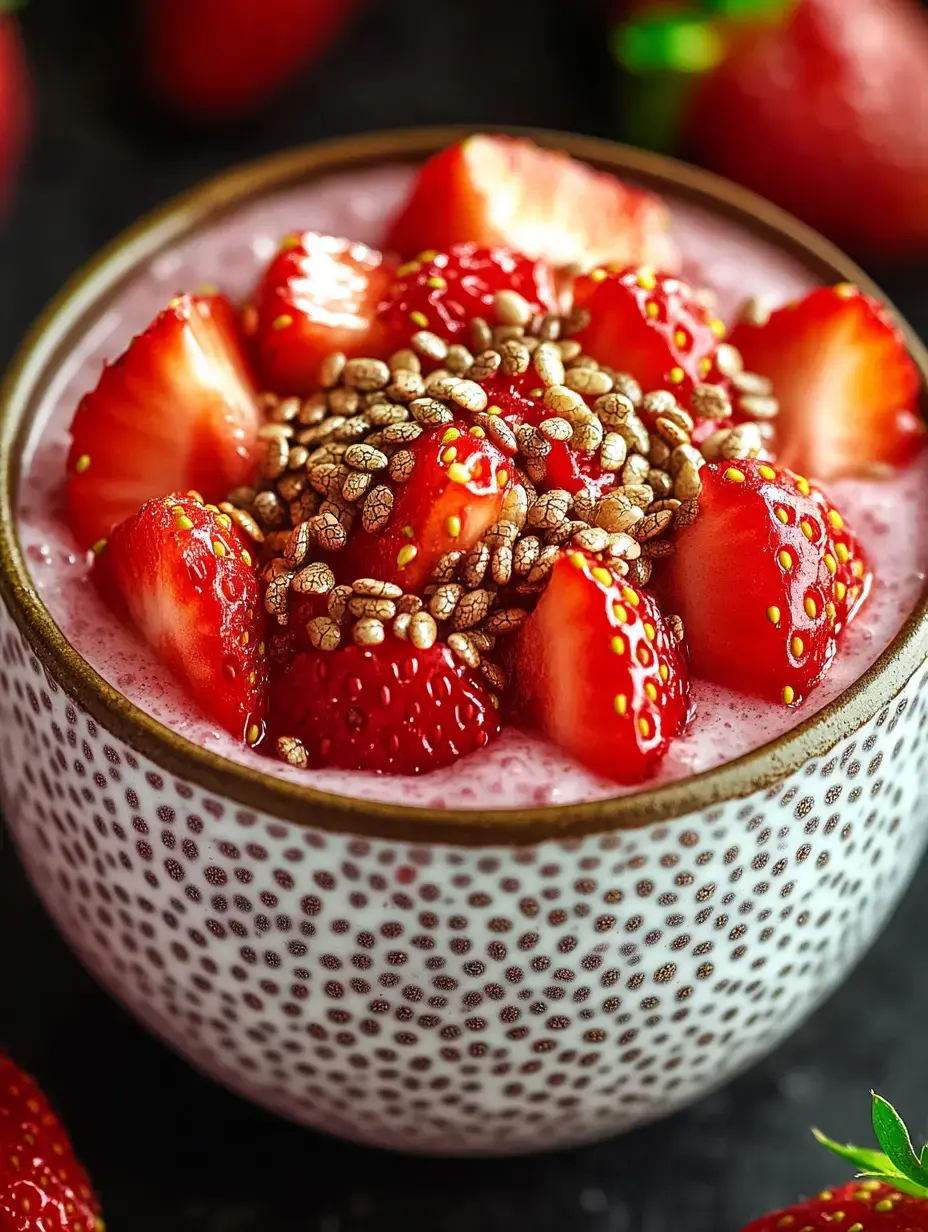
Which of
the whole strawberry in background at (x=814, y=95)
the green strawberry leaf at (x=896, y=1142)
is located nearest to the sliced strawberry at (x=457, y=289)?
the green strawberry leaf at (x=896, y=1142)

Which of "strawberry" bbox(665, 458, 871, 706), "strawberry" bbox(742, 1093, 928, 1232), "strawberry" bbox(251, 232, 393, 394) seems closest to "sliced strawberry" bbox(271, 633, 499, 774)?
"strawberry" bbox(665, 458, 871, 706)

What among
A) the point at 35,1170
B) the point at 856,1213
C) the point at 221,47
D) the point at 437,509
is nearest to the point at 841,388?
the point at 437,509

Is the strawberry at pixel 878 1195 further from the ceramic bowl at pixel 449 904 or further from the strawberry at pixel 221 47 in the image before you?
the strawberry at pixel 221 47

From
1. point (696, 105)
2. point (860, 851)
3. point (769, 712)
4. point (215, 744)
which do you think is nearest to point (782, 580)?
point (769, 712)

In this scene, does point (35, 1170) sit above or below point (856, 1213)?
below

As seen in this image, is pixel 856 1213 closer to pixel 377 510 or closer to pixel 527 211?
pixel 377 510

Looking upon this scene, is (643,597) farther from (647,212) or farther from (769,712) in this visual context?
(647,212)
